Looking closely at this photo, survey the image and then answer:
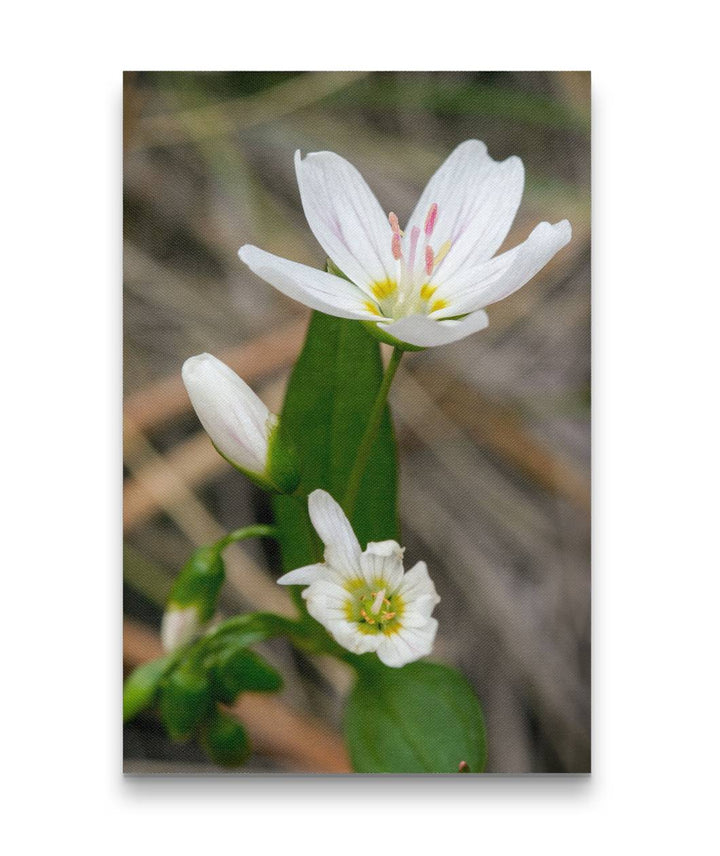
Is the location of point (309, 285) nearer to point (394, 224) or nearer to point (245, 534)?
point (394, 224)

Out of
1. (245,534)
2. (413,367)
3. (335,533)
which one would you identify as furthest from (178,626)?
(413,367)

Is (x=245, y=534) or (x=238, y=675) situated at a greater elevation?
(x=245, y=534)

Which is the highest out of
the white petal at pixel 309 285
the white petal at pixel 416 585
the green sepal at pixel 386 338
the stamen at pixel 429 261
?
the stamen at pixel 429 261

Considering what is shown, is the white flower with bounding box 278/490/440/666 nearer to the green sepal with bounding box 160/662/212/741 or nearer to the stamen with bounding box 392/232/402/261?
the green sepal with bounding box 160/662/212/741

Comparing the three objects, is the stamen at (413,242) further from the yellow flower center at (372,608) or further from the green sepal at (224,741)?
the green sepal at (224,741)

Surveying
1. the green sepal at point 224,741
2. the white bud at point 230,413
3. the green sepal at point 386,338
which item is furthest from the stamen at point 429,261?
the green sepal at point 224,741

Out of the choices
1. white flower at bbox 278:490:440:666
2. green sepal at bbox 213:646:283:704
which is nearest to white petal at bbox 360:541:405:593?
white flower at bbox 278:490:440:666
